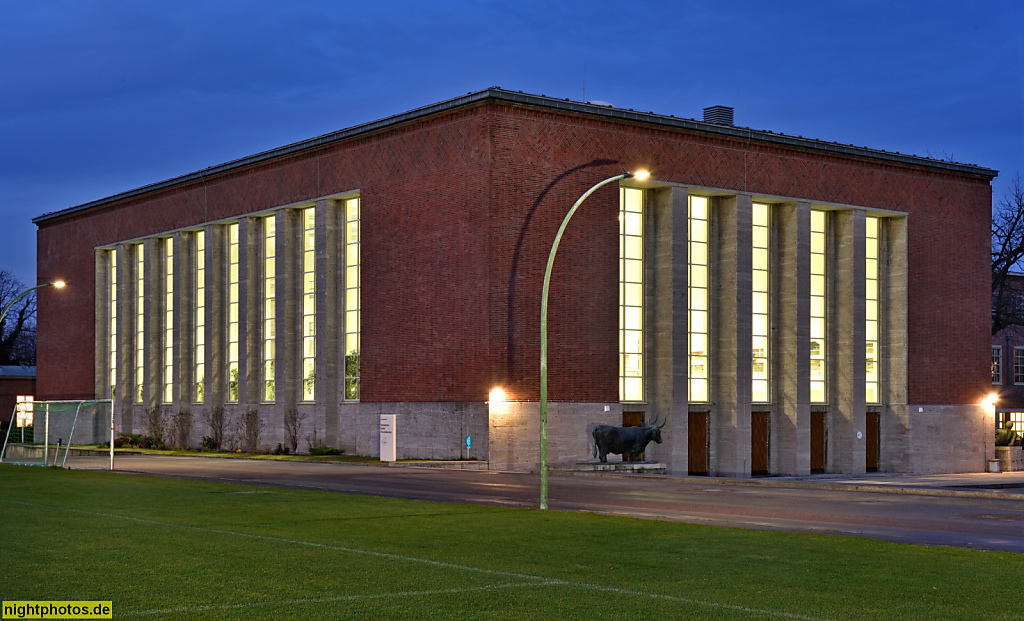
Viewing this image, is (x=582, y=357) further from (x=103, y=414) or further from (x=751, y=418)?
(x=103, y=414)

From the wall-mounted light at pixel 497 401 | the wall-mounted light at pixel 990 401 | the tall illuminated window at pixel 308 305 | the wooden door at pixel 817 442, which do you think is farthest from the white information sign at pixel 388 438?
the wall-mounted light at pixel 990 401

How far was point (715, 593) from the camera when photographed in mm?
11820

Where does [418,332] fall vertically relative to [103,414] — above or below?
above

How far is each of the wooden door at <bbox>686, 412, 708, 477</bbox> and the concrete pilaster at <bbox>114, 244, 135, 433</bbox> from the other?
33.6m

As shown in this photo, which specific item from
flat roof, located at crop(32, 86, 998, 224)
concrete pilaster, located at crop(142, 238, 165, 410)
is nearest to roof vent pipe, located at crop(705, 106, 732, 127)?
flat roof, located at crop(32, 86, 998, 224)

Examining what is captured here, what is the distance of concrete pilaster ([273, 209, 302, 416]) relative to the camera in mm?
56250

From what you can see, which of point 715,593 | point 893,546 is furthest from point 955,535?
point 715,593

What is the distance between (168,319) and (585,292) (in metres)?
29.7

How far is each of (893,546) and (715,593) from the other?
5.58 metres

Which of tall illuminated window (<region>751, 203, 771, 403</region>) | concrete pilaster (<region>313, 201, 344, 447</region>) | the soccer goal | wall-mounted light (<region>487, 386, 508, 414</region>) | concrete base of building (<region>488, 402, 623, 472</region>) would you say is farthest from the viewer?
concrete pilaster (<region>313, 201, 344, 447</region>)

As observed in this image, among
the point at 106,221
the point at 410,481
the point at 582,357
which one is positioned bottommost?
the point at 410,481

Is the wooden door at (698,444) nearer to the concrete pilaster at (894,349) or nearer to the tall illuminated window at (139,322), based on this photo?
the concrete pilaster at (894,349)

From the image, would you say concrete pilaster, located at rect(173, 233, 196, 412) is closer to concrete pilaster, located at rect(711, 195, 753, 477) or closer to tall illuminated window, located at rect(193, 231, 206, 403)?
tall illuminated window, located at rect(193, 231, 206, 403)

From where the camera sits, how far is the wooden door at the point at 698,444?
50356 millimetres
